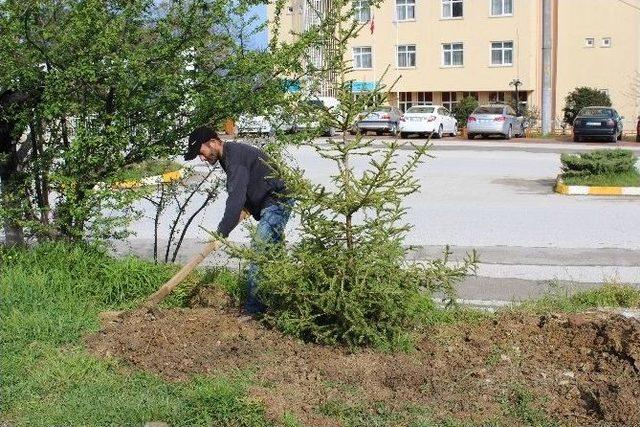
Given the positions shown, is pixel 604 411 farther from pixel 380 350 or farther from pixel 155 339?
pixel 155 339

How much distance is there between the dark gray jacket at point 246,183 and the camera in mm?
5688

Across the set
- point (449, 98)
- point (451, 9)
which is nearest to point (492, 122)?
point (449, 98)

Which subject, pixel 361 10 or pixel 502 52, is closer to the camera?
pixel 361 10

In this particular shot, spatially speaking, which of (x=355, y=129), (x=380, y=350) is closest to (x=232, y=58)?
(x=355, y=129)

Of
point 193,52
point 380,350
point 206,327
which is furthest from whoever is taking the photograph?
point 193,52

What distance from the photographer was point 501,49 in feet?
156

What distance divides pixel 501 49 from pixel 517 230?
122 ft

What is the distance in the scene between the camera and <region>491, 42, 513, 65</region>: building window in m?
47.2

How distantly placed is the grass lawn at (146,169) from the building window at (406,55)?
43397 millimetres

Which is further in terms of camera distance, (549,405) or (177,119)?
(177,119)

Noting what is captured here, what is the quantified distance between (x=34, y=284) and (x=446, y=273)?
3000 millimetres

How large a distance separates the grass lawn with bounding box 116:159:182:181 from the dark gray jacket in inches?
48.3

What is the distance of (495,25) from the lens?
47469 mm

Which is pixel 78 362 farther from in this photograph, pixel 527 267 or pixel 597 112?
pixel 597 112
